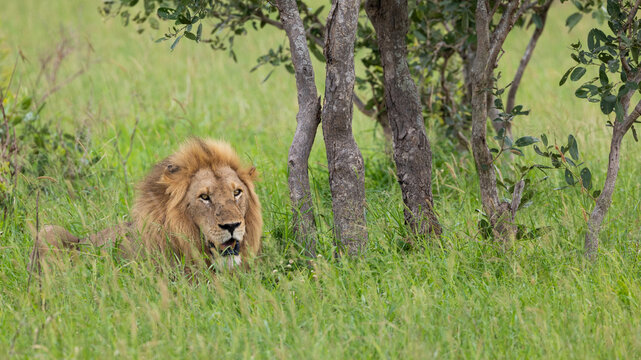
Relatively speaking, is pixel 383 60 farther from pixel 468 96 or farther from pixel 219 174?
pixel 468 96

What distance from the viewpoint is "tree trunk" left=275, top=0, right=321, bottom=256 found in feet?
13.7

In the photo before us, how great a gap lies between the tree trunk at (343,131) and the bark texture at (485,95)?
0.67 m

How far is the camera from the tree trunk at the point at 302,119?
4.17m

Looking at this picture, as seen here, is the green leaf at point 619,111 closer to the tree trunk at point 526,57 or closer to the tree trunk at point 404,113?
the tree trunk at point 404,113

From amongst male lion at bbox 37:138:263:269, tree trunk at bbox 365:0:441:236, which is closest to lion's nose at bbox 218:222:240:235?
male lion at bbox 37:138:263:269

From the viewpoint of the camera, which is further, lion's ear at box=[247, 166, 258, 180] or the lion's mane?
lion's ear at box=[247, 166, 258, 180]

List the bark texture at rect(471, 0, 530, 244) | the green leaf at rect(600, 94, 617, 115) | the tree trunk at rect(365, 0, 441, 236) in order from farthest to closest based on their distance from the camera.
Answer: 1. the tree trunk at rect(365, 0, 441, 236)
2. the bark texture at rect(471, 0, 530, 244)
3. the green leaf at rect(600, 94, 617, 115)

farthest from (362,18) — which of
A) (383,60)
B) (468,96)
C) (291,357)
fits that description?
(291,357)

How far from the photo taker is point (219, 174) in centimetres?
420

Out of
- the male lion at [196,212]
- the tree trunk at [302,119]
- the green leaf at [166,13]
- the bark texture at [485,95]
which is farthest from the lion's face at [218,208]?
the bark texture at [485,95]

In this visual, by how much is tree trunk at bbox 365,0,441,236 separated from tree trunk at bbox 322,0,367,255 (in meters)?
0.32

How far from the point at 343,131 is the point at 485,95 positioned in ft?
2.59

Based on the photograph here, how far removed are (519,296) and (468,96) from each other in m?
2.80

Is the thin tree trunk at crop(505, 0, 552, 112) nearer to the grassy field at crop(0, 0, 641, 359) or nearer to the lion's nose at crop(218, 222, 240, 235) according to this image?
the grassy field at crop(0, 0, 641, 359)
